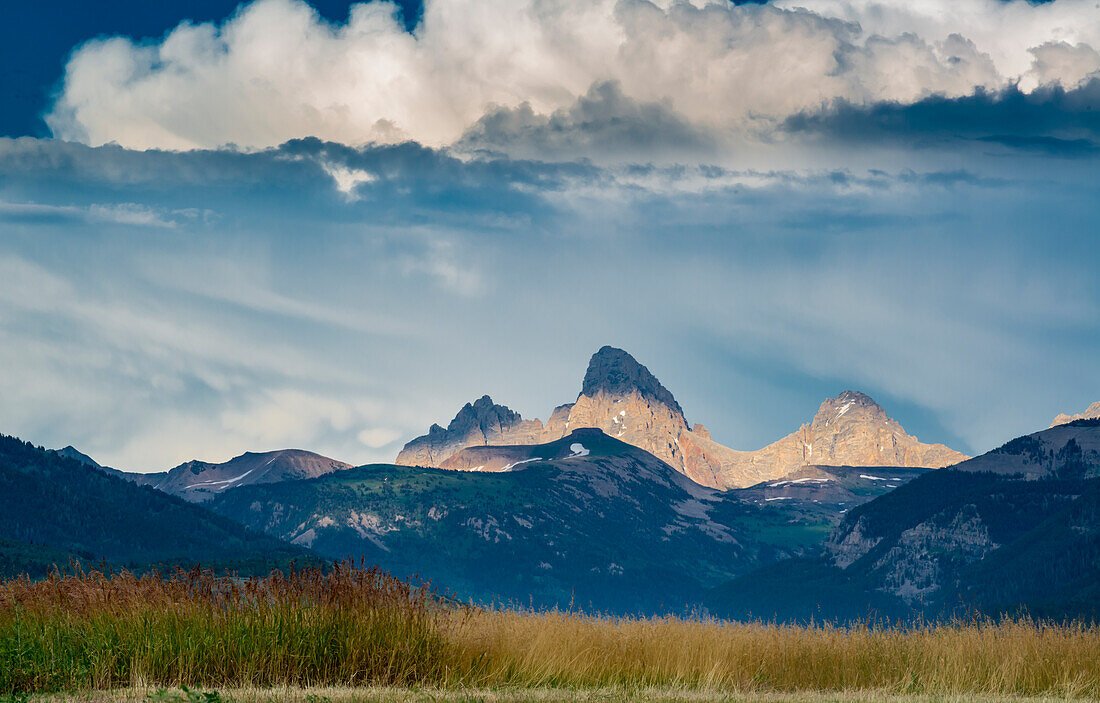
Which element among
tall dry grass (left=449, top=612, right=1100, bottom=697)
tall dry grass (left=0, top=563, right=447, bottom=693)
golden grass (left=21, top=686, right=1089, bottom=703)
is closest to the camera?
golden grass (left=21, top=686, right=1089, bottom=703)

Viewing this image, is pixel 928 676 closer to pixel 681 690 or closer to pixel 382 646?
pixel 681 690

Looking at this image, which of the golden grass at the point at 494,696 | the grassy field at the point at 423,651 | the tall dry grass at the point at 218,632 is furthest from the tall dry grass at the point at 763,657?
the tall dry grass at the point at 218,632

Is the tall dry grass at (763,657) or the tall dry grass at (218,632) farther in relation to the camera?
the tall dry grass at (763,657)

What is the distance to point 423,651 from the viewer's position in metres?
22.0

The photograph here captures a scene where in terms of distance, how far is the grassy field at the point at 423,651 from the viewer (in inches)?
787

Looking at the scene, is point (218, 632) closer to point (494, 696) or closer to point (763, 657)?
point (494, 696)

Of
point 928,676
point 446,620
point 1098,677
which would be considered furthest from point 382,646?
point 1098,677

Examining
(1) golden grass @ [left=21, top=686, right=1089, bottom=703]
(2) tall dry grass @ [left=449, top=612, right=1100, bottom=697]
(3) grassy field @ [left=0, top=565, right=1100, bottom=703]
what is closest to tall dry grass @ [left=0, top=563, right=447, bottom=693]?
(3) grassy field @ [left=0, top=565, right=1100, bottom=703]

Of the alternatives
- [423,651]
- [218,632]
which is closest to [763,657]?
[423,651]

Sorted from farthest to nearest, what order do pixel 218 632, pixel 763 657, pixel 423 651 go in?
pixel 763 657
pixel 423 651
pixel 218 632

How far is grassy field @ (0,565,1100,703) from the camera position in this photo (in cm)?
2000

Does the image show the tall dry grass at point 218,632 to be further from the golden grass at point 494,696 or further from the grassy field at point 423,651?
the golden grass at point 494,696

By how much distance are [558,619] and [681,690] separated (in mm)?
5708

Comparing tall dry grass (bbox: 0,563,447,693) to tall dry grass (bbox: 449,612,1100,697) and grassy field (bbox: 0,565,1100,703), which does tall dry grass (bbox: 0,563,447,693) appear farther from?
tall dry grass (bbox: 449,612,1100,697)
